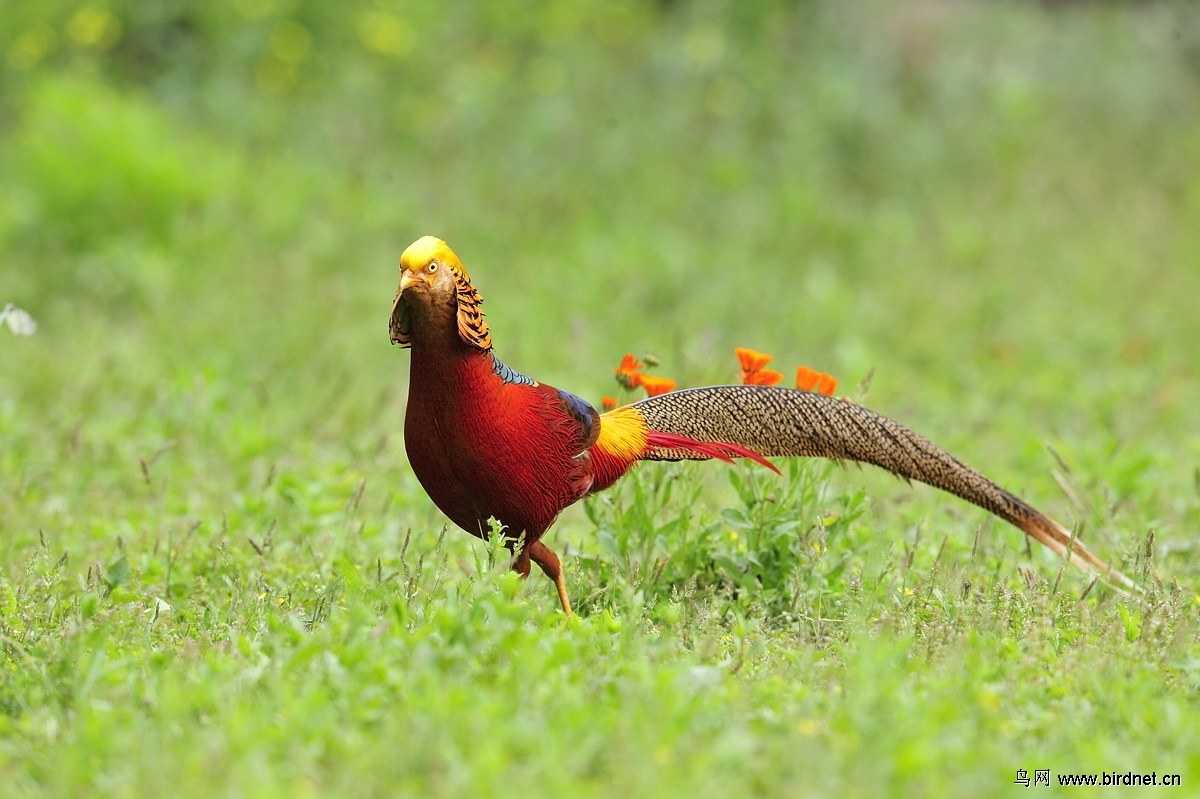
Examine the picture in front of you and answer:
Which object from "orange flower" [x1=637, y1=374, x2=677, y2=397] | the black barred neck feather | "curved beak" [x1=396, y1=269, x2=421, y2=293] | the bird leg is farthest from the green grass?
"curved beak" [x1=396, y1=269, x2=421, y2=293]

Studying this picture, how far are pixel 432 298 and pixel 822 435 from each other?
3.88 feet

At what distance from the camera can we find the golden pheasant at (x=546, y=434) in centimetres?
302

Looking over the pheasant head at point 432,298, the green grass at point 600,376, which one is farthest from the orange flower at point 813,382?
the pheasant head at point 432,298

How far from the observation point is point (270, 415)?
17.6 feet

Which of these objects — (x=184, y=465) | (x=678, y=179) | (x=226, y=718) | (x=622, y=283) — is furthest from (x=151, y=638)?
(x=678, y=179)

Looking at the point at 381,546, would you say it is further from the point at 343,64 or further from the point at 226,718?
the point at 343,64

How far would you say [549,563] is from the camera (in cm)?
334

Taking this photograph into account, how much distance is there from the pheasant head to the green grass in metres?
0.53

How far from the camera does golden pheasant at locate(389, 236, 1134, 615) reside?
119 inches

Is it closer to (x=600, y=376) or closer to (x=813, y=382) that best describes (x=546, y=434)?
(x=813, y=382)

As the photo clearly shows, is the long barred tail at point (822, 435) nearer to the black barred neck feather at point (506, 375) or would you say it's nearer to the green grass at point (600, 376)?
the green grass at point (600, 376)

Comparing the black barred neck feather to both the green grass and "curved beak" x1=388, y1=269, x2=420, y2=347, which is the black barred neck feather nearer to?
"curved beak" x1=388, y1=269, x2=420, y2=347

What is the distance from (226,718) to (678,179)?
645 centimetres

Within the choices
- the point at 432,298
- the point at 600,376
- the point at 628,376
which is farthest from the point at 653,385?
the point at 600,376
